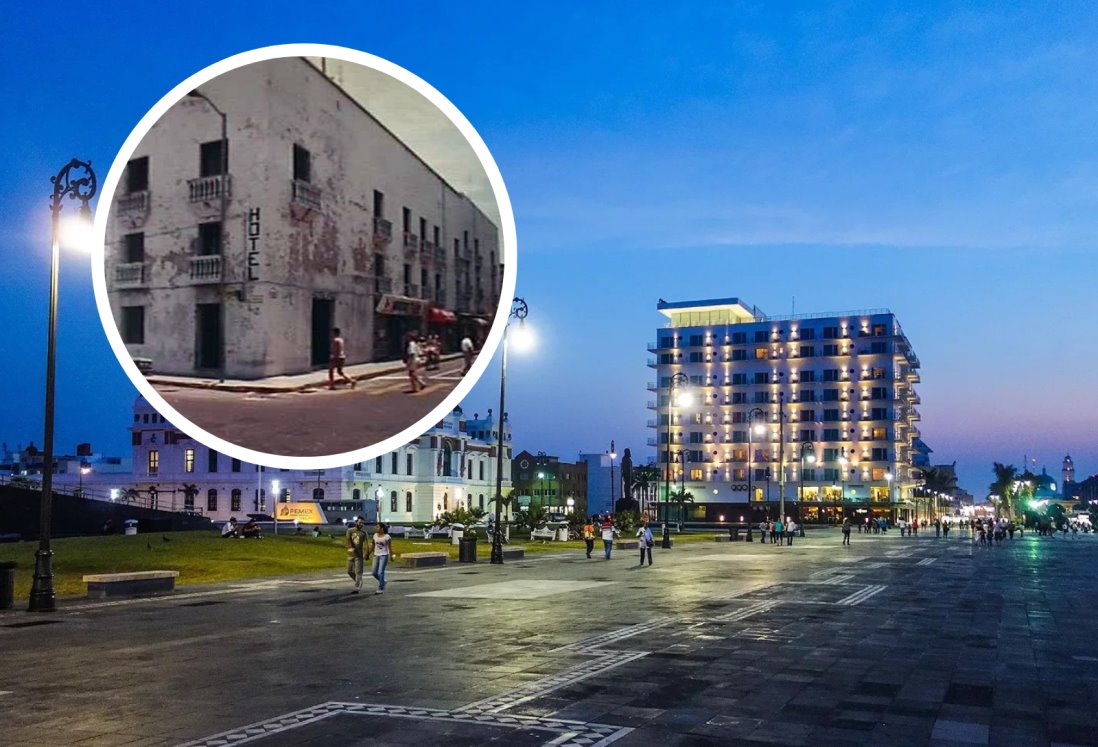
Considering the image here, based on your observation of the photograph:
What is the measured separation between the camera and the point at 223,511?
93375 mm

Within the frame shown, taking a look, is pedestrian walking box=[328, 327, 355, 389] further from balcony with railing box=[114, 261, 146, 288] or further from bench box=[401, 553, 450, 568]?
bench box=[401, 553, 450, 568]

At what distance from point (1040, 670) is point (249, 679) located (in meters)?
9.75

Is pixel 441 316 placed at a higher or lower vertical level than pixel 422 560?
higher

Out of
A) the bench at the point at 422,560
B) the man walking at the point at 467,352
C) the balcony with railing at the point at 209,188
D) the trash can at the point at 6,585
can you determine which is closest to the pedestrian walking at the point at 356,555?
the trash can at the point at 6,585

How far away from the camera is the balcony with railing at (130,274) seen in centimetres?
1205

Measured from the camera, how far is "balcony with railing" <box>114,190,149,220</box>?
12242 mm

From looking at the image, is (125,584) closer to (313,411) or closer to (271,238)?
(313,411)

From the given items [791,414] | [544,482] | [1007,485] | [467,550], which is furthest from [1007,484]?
[467,550]

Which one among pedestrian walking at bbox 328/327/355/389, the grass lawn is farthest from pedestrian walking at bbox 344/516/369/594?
pedestrian walking at bbox 328/327/355/389

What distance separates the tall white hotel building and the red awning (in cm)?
11946

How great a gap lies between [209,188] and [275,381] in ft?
7.95

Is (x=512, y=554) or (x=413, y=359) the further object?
(x=512, y=554)

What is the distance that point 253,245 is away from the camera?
12.0 meters

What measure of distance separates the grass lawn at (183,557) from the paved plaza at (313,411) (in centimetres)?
1338
